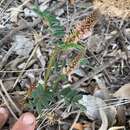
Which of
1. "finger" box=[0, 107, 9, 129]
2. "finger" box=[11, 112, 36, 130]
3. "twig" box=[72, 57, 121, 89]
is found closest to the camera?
"finger" box=[11, 112, 36, 130]

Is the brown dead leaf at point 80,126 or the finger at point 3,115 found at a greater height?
the finger at point 3,115

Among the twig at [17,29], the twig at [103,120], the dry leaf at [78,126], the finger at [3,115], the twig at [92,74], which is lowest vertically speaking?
the twig at [103,120]

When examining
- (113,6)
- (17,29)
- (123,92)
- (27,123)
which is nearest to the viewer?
(27,123)

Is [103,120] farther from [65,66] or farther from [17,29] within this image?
[17,29]

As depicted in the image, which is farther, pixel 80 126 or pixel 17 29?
pixel 17 29

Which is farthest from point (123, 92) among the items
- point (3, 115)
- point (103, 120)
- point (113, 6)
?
point (3, 115)

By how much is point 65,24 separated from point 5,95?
1.22 ft

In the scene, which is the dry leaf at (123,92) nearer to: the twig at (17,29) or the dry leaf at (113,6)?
the dry leaf at (113,6)

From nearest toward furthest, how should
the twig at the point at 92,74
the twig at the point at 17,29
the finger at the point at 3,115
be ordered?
the finger at the point at 3,115
the twig at the point at 92,74
the twig at the point at 17,29

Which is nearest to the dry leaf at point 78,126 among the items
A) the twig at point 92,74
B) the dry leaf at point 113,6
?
the twig at point 92,74

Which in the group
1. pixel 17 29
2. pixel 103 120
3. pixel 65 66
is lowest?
pixel 103 120

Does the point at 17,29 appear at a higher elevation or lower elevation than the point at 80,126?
higher

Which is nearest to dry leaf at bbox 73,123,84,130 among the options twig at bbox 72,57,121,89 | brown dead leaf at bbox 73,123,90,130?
brown dead leaf at bbox 73,123,90,130

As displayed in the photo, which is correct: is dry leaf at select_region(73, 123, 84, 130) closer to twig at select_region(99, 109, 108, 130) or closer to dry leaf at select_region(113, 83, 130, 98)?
twig at select_region(99, 109, 108, 130)
